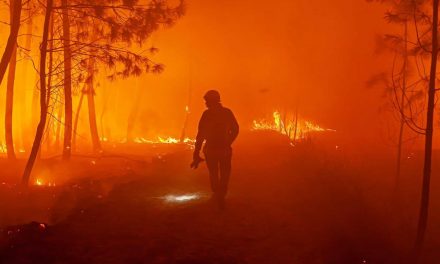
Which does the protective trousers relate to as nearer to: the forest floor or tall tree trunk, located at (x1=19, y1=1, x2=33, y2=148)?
the forest floor

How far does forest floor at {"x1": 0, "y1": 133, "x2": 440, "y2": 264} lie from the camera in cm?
664

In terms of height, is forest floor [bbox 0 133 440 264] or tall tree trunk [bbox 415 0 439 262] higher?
tall tree trunk [bbox 415 0 439 262]

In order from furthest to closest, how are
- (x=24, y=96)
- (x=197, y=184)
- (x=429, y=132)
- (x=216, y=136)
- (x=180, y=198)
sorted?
(x=24, y=96)
(x=197, y=184)
(x=180, y=198)
(x=216, y=136)
(x=429, y=132)

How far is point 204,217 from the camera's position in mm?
8258

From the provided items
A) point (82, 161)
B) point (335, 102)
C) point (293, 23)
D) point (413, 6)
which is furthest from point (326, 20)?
point (413, 6)

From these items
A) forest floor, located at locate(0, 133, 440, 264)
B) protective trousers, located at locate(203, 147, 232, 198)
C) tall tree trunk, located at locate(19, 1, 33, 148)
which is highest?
tall tree trunk, located at locate(19, 1, 33, 148)

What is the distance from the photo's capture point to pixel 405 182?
15.9 meters

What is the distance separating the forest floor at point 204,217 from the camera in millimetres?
6641

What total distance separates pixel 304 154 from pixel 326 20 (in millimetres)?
26972

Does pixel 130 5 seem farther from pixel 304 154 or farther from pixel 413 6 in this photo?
pixel 304 154

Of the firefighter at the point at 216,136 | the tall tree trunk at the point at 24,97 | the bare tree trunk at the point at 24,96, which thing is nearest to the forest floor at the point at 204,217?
the firefighter at the point at 216,136

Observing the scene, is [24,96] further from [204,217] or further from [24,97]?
[204,217]

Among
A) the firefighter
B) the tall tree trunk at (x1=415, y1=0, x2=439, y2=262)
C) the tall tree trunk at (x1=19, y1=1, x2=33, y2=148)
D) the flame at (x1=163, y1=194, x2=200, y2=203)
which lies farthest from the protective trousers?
the tall tree trunk at (x1=19, y1=1, x2=33, y2=148)

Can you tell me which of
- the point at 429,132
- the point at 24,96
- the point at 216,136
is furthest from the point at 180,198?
the point at 24,96
